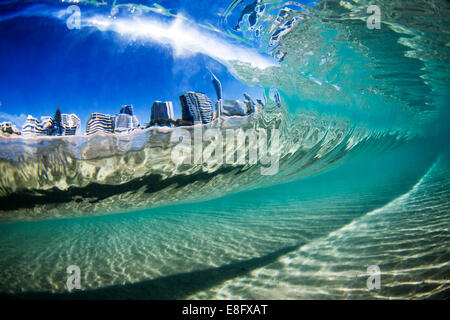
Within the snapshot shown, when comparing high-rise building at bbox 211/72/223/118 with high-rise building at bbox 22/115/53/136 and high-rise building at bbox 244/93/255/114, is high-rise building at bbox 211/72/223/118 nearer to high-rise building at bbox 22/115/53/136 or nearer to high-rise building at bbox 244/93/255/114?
high-rise building at bbox 244/93/255/114

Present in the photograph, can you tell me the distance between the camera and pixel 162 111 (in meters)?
3.10

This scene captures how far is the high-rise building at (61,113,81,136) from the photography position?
2.71m

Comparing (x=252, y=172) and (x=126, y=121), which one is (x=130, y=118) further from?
(x=252, y=172)

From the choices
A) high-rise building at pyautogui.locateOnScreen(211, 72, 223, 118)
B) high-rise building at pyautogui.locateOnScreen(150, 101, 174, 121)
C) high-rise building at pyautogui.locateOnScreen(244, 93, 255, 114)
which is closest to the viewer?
high-rise building at pyautogui.locateOnScreen(150, 101, 174, 121)

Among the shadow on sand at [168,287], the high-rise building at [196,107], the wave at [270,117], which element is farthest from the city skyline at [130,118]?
the shadow on sand at [168,287]

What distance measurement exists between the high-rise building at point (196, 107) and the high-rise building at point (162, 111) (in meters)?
0.21

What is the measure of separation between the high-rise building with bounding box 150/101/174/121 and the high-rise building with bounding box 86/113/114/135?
65cm

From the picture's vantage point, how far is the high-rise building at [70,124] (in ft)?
8.88

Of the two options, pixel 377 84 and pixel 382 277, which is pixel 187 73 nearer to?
pixel 382 277

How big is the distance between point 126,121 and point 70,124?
81cm

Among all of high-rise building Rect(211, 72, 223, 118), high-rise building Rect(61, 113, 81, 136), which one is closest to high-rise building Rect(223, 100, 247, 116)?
high-rise building Rect(211, 72, 223, 118)

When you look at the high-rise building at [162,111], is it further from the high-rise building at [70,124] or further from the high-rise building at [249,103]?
Result: the high-rise building at [249,103]

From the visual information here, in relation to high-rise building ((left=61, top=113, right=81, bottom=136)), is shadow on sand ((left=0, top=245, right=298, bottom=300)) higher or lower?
lower

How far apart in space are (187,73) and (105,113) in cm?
156
